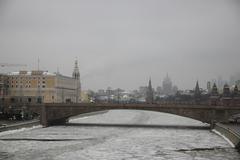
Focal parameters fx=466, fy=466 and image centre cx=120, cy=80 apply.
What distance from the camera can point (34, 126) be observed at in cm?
6588

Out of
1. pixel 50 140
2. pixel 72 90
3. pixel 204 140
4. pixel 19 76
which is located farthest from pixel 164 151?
pixel 72 90

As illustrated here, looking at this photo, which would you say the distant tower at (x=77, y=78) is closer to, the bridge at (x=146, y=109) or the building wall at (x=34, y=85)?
the building wall at (x=34, y=85)

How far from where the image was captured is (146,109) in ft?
227

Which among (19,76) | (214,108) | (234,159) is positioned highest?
(19,76)

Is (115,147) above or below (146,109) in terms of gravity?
below

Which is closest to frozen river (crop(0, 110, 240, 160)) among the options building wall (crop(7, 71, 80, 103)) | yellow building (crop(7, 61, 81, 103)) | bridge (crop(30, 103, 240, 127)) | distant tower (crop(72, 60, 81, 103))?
bridge (crop(30, 103, 240, 127))

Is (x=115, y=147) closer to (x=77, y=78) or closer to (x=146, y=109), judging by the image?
(x=146, y=109)

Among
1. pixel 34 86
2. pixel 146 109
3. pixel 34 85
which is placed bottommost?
pixel 146 109

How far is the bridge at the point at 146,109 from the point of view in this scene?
221 ft

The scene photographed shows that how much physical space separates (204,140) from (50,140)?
633 inches

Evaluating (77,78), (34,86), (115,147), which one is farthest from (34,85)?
(115,147)

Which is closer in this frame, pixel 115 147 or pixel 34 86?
pixel 115 147

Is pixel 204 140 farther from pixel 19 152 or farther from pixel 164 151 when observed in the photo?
pixel 19 152

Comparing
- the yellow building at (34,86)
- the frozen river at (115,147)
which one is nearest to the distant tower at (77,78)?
the yellow building at (34,86)
